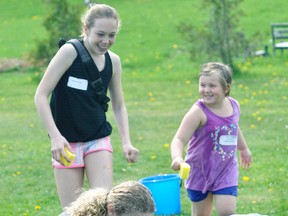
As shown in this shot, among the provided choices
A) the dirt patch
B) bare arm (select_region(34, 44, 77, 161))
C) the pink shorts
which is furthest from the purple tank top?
the dirt patch

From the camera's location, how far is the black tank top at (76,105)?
5605mm

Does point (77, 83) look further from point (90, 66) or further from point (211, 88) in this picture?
point (211, 88)

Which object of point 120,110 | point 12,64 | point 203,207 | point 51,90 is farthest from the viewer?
point 12,64

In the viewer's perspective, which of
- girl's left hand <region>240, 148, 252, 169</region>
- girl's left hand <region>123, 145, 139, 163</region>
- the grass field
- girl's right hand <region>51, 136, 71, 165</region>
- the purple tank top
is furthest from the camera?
the grass field

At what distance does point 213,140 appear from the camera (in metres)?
6.20

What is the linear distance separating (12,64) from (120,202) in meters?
17.4

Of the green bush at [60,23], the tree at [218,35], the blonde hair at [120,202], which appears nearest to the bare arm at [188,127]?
the blonde hair at [120,202]

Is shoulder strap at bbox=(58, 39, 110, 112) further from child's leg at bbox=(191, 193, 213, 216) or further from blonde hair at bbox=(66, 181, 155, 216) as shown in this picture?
blonde hair at bbox=(66, 181, 155, 216)

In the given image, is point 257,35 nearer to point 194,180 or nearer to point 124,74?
point 124,74

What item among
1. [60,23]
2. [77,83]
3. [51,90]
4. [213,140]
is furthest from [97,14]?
[60,23]

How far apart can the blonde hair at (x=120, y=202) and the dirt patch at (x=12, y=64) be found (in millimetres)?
16758

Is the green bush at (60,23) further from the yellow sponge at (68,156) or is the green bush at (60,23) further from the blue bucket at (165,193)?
the yellow sponge at (68,156)

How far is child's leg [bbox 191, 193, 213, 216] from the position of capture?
6.36 metres

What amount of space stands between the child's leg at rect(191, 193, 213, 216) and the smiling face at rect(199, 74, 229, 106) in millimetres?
745
